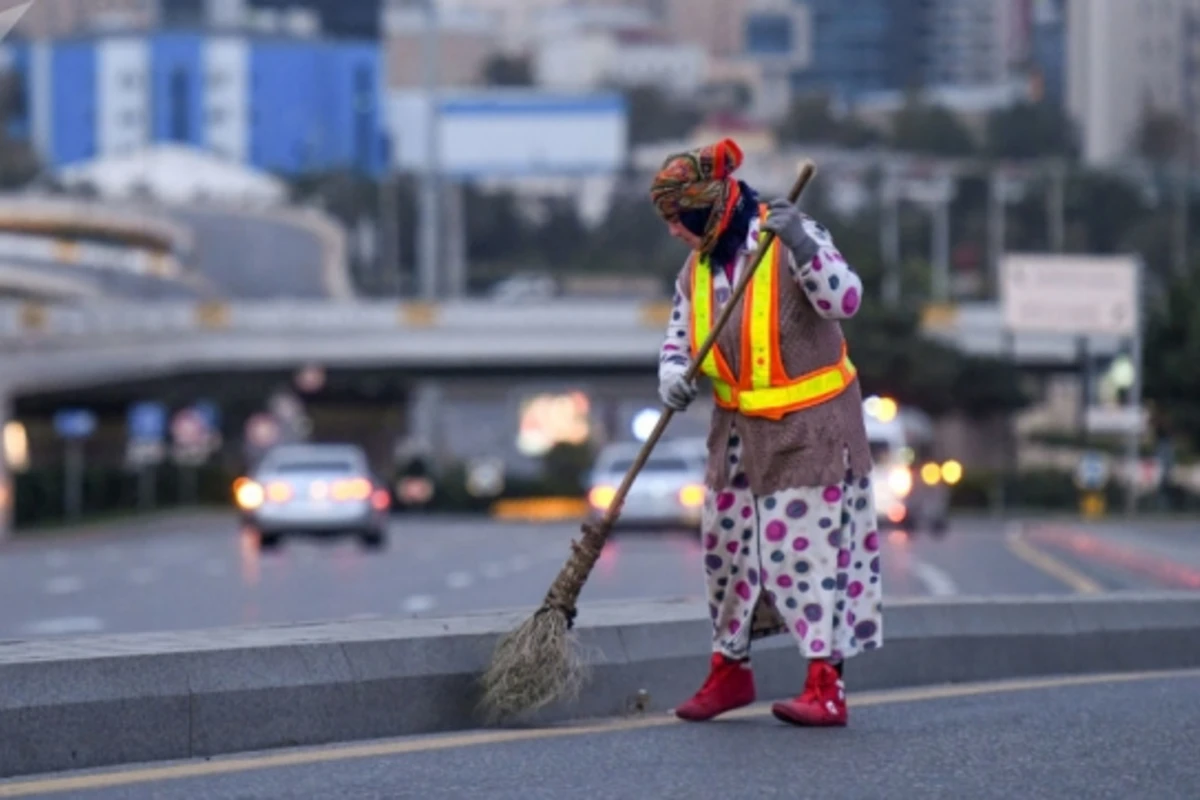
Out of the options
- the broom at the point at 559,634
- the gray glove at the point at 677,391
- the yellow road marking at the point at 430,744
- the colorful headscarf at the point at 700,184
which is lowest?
the yellow road marking at the point at 430,744

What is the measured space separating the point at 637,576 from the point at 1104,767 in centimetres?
1710

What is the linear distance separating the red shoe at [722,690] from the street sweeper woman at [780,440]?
3.4 inches

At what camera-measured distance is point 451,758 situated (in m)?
8.51

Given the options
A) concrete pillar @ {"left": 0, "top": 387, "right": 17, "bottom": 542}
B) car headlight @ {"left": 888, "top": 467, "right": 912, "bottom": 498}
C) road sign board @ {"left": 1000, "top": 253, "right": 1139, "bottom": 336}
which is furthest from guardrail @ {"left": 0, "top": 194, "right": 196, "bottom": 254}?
car headlight @ {"left": 888, "top": 467, "right": 912, "bottom": 498}

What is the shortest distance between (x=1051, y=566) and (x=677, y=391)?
2056cm

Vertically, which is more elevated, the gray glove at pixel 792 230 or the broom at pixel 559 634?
the gray glove at pixel 792 230

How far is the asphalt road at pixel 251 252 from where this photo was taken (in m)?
116

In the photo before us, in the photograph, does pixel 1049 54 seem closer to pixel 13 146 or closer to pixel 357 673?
pixel 13 146

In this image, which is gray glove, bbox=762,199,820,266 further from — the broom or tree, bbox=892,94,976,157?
tree, bbox=892,94,976,157

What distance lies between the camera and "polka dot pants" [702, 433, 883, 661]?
8.91 meters

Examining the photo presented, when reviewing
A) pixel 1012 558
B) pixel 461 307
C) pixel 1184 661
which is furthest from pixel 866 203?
pixel 1184 661

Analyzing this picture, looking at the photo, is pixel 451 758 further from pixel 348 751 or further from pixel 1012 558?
pixel 1012 558

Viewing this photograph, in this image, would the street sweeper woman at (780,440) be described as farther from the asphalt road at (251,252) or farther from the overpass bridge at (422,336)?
the asphalt road at (251,252)

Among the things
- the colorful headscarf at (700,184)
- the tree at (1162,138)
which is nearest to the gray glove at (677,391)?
the colorful headscarf at (700,184)
